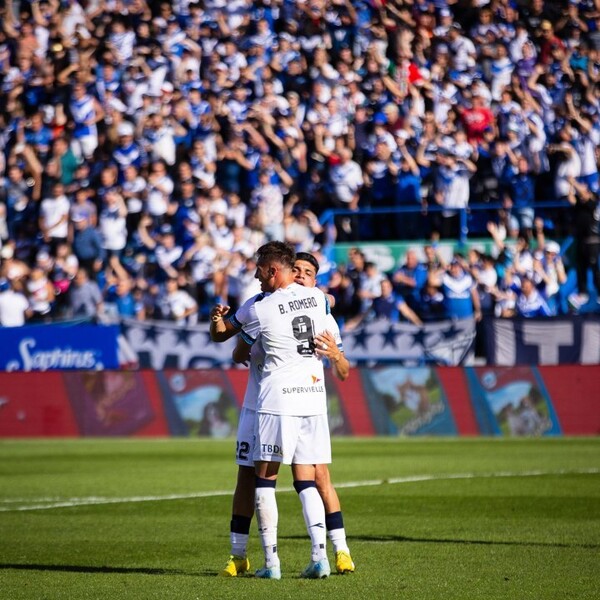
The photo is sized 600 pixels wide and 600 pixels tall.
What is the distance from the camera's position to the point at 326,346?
870 cm

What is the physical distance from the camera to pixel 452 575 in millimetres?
8688

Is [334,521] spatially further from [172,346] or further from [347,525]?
[172,346]

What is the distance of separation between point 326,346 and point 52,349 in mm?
17277

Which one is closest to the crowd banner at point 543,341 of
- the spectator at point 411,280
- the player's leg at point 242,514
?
the spectator at point 411,280

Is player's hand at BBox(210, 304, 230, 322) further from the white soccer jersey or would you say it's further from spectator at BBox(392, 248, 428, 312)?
spectator at BBox(392, 248, 428, 312)

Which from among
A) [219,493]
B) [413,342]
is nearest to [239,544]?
[219,493]

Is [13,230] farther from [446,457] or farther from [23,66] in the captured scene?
[446,457]

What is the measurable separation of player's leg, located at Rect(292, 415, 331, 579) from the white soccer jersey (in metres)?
0.12

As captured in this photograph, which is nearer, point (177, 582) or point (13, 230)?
point (177, 582)

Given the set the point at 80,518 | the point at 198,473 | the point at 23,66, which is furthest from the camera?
the point at 23,66

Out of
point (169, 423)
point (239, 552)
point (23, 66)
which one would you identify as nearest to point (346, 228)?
point (169, 423)

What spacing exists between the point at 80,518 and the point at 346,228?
14.7 metres

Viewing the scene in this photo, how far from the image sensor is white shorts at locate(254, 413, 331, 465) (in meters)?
8.58

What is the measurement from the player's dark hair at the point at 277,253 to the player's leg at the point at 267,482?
993 millimetres
